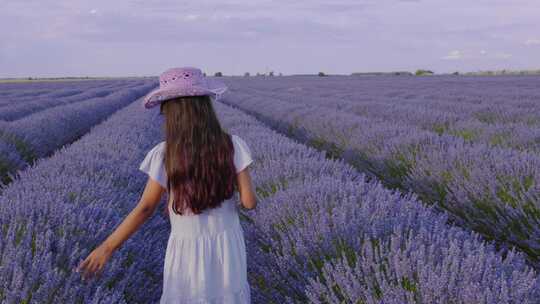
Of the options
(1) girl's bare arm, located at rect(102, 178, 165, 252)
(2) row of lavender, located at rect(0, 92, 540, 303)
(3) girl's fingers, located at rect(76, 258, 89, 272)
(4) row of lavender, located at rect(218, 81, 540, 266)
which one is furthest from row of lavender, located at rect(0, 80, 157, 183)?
(4) row of lavender, located at rect(218, 81, 540, 266)

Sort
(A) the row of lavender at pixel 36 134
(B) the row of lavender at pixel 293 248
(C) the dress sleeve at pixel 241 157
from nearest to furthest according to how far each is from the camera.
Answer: (B) the row of lavender at pixel 293 248 → (C) the dress sleeve at pixel 241 157 → (A) the row of lavender at pixel 36 134

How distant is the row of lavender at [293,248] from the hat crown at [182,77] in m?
0.74

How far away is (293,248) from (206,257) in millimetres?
648

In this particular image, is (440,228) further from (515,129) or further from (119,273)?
(515,129)

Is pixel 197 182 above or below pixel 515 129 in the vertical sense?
above

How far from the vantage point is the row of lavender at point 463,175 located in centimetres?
329

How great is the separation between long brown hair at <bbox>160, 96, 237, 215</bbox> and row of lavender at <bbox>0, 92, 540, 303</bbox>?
43 cm

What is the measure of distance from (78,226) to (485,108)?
27.5ft

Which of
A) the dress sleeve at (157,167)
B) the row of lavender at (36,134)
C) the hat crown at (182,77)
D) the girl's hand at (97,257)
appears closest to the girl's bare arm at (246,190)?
the dress sleeve at (157,167)

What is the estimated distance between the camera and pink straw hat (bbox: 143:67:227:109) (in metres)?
1.76

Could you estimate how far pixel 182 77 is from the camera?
1.79 m

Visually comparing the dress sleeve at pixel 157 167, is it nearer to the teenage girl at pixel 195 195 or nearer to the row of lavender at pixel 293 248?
the teenage girl at pixel 195 195

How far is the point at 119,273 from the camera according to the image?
221 centimetres

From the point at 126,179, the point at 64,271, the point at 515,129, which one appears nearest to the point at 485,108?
the point at 515,129
